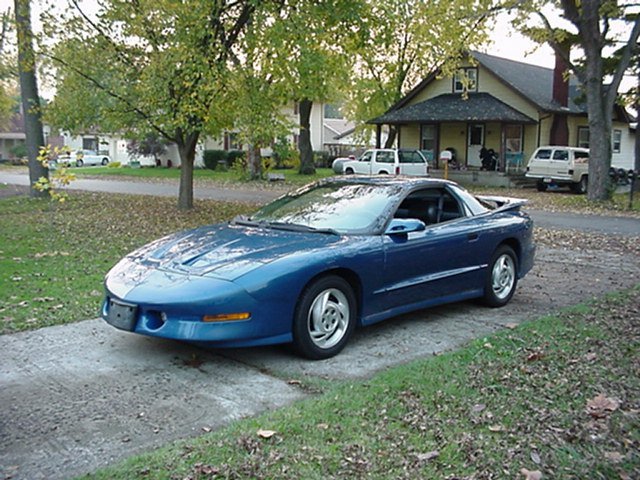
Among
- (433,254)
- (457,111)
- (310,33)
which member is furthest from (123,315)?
(457,111)

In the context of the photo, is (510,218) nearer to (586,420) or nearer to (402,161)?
(586,420)

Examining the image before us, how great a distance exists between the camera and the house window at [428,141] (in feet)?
114

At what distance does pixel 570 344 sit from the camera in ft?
17.8

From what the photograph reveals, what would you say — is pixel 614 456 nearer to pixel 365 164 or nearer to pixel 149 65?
pixel 149 65

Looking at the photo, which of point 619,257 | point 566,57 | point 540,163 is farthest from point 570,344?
point 540,163

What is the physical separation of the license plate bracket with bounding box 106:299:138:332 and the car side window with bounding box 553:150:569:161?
25.1m

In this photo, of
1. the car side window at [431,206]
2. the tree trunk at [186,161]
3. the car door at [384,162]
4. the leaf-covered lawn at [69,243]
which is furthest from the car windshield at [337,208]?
the car door at [384,162]

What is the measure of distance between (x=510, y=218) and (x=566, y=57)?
18.6 metres

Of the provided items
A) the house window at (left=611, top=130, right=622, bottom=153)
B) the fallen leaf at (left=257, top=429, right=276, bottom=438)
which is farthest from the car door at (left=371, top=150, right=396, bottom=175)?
the fallen leaf at (left=257, top=429, right=276, bottom=438)

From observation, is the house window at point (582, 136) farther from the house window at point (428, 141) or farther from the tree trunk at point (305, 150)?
the tree trunk at point (305, 150)

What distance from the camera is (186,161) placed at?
51.7 ft

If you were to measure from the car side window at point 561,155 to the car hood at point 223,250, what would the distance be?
2380cm

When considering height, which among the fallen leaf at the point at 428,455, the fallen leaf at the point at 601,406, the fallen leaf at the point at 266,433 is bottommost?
the fallen leaf at the point at 428,455

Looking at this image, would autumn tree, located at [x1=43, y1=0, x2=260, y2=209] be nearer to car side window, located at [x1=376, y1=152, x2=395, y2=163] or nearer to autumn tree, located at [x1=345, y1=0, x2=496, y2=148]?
autumn tree, located at [x1=345, y1=0, x2=496, y2=148]
